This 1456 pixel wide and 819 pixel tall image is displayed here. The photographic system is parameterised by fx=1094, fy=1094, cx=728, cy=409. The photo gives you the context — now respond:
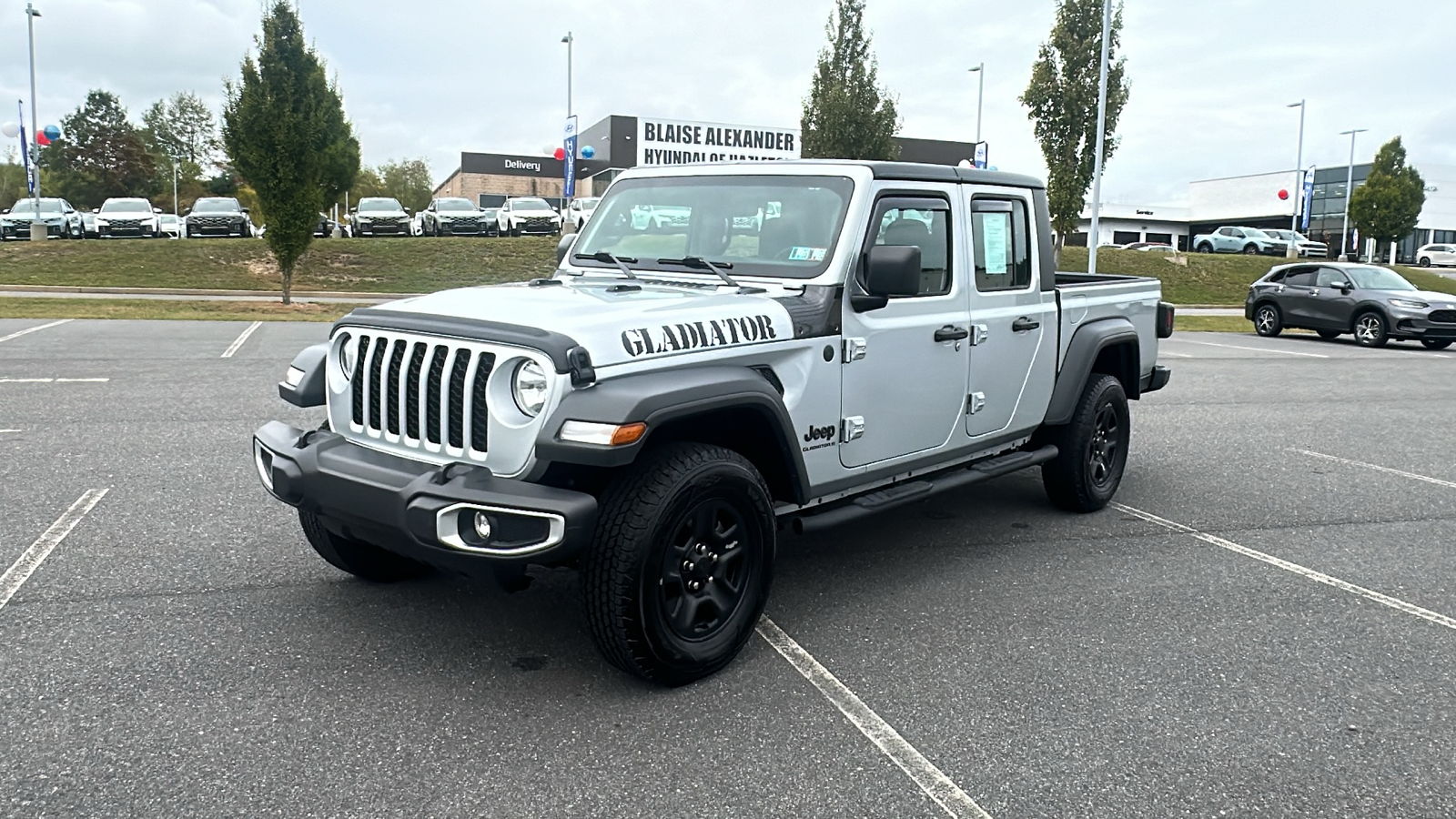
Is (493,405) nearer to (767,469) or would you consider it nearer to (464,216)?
(767,469)

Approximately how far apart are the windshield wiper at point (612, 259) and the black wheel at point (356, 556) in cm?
162

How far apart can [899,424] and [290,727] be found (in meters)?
2.78

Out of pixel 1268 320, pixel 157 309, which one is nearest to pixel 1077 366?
pixel 1268 320

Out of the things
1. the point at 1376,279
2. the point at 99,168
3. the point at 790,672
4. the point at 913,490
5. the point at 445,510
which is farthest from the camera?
the point at 99,168

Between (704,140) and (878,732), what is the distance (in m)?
51.8

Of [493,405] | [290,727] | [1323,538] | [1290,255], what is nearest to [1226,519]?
[1323,538]

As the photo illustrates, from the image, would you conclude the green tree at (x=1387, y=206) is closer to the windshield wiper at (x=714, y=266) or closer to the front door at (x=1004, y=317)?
the front door at (x=1004, y=317)

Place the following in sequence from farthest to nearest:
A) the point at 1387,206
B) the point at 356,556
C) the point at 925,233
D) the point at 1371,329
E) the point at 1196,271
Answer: the point at 1387,206 < the point at 1196,271 < the point at 1371,329 < the point at 925,233 < the point at 356,556

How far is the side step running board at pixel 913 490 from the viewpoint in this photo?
4.57 m

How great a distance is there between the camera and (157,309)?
19.4 metres

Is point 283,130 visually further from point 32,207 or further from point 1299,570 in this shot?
point 32,207

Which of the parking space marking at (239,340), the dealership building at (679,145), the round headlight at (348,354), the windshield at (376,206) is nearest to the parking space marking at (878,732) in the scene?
the round headlight at (348,354)

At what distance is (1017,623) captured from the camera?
4707 millimetres

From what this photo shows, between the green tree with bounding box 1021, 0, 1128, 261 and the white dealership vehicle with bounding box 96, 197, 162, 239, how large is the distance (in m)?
25.9
